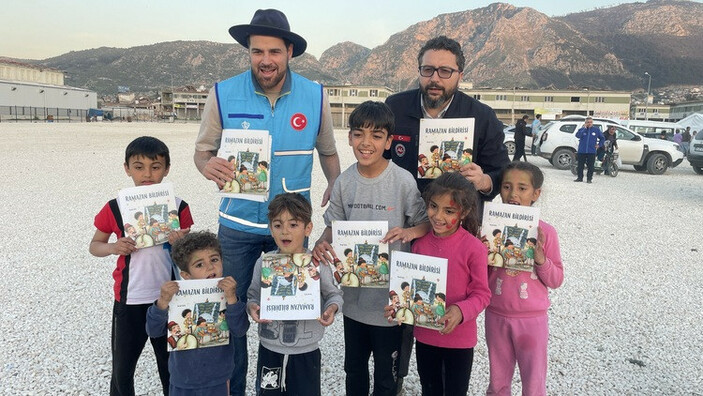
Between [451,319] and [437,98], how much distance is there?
1.33 meters

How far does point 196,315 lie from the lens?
2279 mm

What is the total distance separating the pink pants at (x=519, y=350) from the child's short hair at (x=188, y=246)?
1.65 m

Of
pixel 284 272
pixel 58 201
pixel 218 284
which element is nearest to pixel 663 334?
pixel 284 272

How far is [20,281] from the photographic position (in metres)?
5.39

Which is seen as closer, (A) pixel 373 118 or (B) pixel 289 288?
(B) pixel 289 288

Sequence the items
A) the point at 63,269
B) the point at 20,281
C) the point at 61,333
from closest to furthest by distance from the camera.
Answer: the point at 61,333
the point at 20,281
the point at 63,269

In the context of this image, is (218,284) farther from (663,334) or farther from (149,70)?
(149,70)

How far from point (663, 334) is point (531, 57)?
201845 mm

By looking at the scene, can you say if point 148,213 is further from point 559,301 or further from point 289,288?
point 559,301

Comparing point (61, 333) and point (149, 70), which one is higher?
point (149, 70)

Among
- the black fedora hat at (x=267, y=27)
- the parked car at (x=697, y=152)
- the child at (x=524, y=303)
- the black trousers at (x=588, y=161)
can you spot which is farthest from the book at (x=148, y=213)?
the parked car at (x=697, y=152)

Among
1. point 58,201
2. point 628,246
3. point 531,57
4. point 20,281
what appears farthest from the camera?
point 531,57

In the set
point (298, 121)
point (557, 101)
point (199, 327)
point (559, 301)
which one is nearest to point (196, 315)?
point (199, 327)

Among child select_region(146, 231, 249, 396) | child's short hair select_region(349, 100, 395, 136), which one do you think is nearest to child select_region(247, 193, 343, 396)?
child select_region(146, 231, 249, 396)
